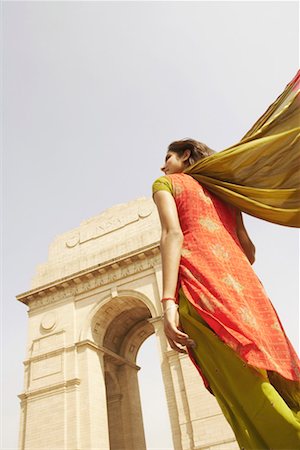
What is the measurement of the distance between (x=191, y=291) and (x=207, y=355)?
1.10ft

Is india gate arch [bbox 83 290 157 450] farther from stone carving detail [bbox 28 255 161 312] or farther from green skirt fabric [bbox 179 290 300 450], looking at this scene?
green skirt fabric [bbox 179 290 300 450]

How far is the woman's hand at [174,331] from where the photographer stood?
80.1 inches

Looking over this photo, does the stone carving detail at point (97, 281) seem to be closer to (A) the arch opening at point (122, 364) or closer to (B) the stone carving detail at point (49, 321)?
(B) the stone carving detail at point (49, 321)

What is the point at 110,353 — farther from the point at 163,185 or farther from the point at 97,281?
the point at 163,185

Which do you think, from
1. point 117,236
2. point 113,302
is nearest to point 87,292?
point 113,302

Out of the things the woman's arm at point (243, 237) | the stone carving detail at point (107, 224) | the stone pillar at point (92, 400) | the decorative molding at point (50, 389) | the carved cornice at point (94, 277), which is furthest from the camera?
the stone carving detail at point (107, 224)

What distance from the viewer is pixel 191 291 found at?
83.5 inches

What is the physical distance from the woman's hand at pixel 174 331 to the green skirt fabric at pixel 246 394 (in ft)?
0.16

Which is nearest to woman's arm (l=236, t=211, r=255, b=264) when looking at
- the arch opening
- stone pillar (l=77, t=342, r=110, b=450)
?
stone pillar (l=77, t=342, r=110, b=450)

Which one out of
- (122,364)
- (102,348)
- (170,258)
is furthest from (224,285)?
(122,364)

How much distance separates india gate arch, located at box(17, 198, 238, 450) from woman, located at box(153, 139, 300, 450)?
13.0m

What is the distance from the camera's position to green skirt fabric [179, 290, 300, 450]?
1687 millimetres

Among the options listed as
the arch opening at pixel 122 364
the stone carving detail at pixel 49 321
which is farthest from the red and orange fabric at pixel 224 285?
the stone carving detail at pixel 49 321

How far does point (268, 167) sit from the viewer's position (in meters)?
2.60
